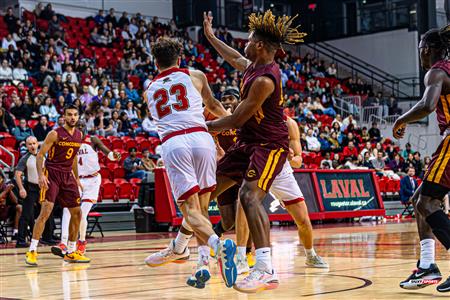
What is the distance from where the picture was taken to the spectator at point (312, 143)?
25.0 m

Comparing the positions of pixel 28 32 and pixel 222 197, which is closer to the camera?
pixel 222 197

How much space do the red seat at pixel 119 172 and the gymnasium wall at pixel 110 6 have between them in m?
11.1

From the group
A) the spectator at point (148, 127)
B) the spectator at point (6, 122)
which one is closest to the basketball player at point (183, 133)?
the spectator at point (6, 122)

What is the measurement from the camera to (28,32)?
77.1ft

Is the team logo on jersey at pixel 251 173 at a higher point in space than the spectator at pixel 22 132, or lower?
lower

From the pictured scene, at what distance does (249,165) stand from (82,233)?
547 cm

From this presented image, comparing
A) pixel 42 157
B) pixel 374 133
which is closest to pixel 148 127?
pixel 374 133

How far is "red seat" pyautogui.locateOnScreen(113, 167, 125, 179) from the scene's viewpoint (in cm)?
1931

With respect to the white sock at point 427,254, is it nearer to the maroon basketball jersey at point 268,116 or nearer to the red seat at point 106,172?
the maroon basketball jersey at point 268,116

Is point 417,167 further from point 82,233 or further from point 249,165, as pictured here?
point 249,165

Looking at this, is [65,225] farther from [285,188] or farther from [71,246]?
[285,188]

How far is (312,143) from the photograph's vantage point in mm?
25109

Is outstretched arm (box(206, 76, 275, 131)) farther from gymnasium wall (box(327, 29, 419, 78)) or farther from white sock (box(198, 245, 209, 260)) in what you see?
gymnasium wall (box(327, 29, 419, 78))

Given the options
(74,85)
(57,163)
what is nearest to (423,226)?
(57,163)
